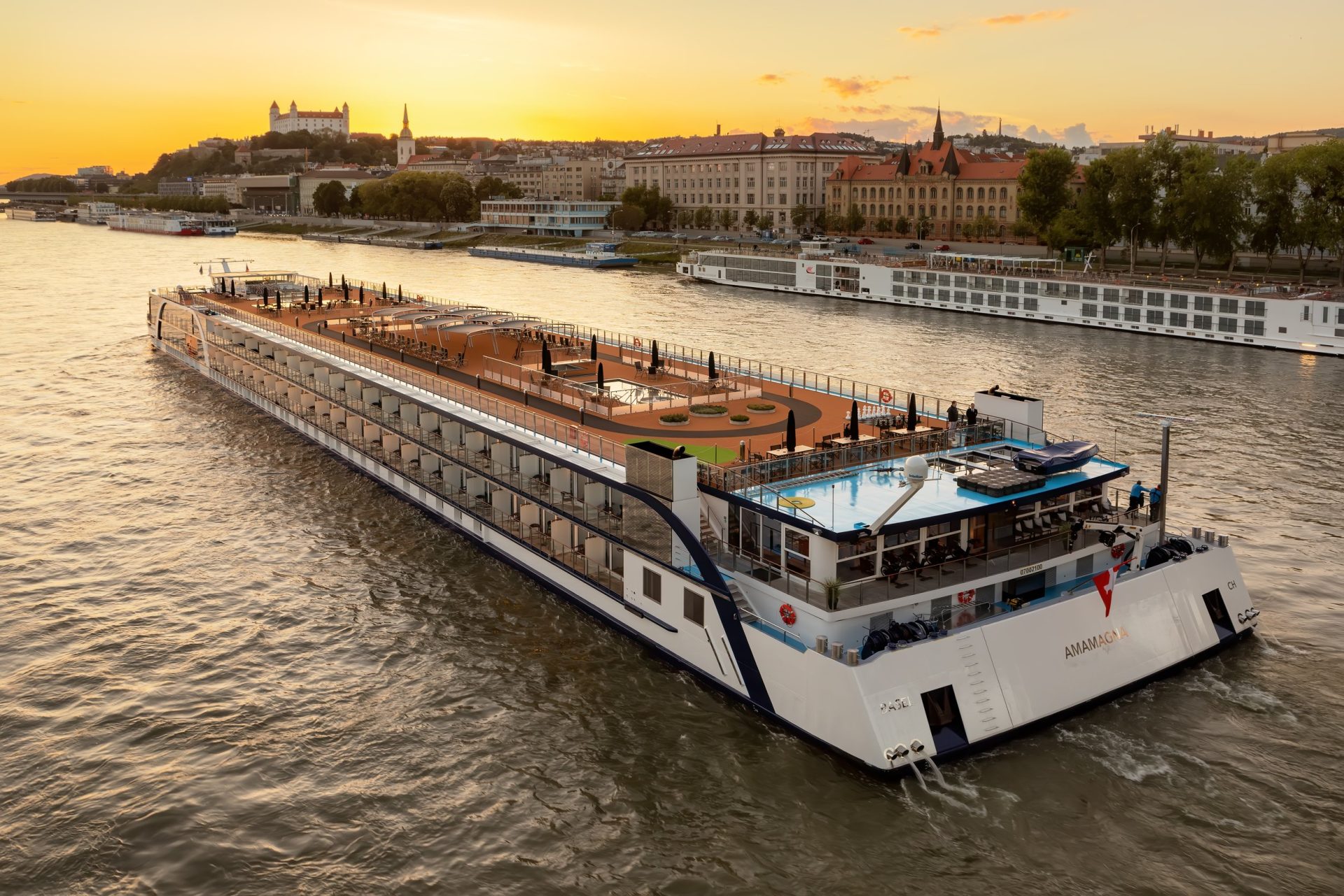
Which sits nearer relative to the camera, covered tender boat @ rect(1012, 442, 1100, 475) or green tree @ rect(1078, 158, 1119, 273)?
covered tender boat @ rect(1012, 442, 1100, 475)

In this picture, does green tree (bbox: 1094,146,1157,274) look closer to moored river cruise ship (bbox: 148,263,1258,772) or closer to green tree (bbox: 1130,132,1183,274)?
green tree (bbox: 1130,132,1183,274)

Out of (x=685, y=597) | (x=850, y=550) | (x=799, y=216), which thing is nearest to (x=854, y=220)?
(x=799, y=216)

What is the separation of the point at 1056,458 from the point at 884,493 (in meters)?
4.48

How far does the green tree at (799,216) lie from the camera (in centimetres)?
18350

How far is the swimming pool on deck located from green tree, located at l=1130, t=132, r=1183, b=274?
3225 inches

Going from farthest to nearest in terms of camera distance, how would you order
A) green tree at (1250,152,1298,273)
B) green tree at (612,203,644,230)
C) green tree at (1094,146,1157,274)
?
green tree at (612,203,644,230), green tree at (1094,146,1157,274), green tree at (1250,152,1298,273)

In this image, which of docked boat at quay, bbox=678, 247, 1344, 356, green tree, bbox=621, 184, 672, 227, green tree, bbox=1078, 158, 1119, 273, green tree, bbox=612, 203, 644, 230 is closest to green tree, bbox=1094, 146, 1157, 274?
green tree, bbox=1078, 158, 1119, 273

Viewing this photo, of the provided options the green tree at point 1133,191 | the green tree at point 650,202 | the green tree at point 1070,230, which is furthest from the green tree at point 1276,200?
the green tree at point 650,202

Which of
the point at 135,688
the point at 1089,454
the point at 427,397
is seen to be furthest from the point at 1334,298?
the point at 135,688

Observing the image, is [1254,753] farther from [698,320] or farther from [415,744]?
[698,320]

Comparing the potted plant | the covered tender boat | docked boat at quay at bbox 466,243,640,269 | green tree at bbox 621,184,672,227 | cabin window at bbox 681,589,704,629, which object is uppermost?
green tree at bbox 621,184,672,227

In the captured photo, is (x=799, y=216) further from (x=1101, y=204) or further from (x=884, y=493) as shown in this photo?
(x=884, y=493)

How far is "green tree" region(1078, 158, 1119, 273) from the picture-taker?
105 m

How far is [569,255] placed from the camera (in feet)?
532
